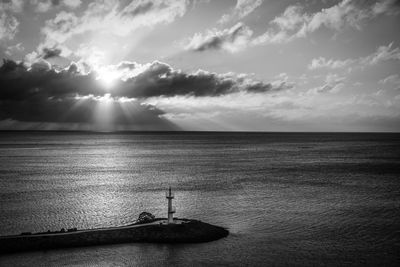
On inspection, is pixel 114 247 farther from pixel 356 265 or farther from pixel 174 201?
pixel 174 201

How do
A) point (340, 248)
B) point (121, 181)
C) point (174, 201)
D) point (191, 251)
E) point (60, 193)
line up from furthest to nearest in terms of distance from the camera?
point (121, 181)
point (60, 193)
point (174, 201)
point (340, 248)
point (191, 251)

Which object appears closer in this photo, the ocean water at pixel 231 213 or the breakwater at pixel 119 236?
the ocean water at pixel 231 213

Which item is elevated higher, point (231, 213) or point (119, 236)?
point (119, 236)

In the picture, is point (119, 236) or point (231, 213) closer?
point (119, 236)

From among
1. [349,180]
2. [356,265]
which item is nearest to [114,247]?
[356,265]

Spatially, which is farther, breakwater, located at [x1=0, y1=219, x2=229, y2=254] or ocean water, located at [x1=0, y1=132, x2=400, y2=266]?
breakwater, located at [x1=0, y1=219, x2=229, y2=254]

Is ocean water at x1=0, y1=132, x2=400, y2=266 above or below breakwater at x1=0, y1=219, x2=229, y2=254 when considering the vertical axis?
below

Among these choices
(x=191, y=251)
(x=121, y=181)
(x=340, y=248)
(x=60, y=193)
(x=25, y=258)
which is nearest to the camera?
(x=25, y=258)

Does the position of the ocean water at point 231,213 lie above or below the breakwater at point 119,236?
below

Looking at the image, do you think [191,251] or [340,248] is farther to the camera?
[340,248]

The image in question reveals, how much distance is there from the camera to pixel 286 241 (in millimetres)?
23734

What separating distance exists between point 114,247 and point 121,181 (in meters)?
32.7

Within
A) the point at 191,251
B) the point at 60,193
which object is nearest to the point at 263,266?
the point at 191,251

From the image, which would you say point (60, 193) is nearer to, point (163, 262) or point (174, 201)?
point (174, 201)
